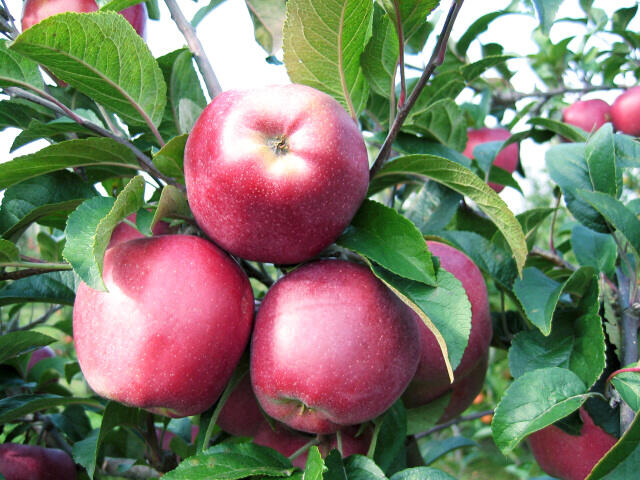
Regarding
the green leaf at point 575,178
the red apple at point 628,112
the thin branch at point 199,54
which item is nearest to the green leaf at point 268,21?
the thin branch at point 199,54

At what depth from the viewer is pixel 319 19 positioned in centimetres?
64

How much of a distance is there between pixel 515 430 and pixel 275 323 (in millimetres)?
287

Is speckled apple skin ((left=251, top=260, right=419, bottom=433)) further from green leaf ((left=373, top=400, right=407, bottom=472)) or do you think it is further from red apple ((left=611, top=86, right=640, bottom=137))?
red apple ((left=611, top=86, right=640, bottom=137))

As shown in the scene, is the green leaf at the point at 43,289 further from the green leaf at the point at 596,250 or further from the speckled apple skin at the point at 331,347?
the green leaf at the point at 596,250

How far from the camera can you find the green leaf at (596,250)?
2.86ft

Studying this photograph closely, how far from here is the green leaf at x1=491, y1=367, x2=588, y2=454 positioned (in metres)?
0.61

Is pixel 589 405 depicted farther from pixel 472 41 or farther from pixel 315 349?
pixel 472 41

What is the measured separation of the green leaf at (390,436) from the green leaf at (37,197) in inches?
19.6

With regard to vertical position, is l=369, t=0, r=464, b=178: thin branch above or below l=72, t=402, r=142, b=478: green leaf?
above

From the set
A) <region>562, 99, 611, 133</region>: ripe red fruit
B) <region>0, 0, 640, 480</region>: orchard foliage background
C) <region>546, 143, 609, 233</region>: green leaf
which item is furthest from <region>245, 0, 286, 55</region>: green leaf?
<region>562, 99, 611, 133</region>: ripe red fruit

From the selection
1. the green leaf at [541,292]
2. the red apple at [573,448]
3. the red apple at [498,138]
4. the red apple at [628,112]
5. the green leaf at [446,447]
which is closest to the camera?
the green leaf at [541,292]

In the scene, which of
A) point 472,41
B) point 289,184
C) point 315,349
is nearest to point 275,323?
point 315,349

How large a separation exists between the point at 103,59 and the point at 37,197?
229mm

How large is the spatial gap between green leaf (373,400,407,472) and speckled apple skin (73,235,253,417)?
0.80 ft
